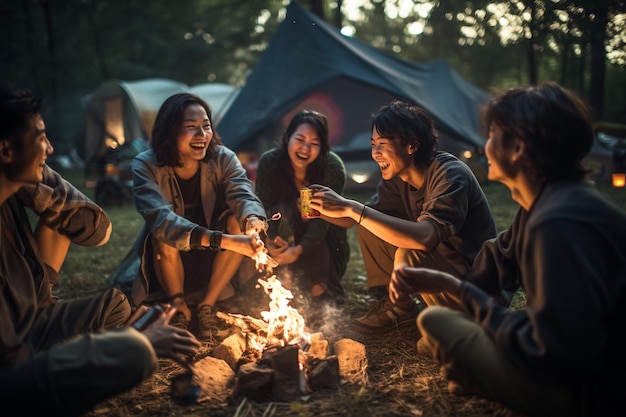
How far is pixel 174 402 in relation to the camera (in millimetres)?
2494

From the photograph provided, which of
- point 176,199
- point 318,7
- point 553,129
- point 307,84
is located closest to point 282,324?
point 176,199

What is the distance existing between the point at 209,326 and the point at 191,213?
2.74 ft

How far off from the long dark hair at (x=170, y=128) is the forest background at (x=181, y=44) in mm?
14290

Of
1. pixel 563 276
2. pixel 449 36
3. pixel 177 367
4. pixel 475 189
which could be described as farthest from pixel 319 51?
pixel 449 36

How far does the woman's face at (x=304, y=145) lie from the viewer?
12.9 feet

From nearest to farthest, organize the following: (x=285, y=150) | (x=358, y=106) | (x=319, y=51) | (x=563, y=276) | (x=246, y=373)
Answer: (x=563, y=276) < (x=246, y=373) < (x=285, y=150) < (x=319, y=51) < (x=358, y=106)

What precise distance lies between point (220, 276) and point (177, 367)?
83 centimetres

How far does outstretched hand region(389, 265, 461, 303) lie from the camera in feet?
6.98

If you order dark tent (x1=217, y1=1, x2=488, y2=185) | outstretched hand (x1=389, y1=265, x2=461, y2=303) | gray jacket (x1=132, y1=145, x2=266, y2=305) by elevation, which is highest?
dark tent (x1=217, y1=1, x2=488, y2=185)

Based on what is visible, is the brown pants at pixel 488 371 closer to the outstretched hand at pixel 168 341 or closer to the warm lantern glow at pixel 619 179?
the outstretched hand at pixel 168 341

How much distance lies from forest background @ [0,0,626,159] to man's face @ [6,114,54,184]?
51.3ft

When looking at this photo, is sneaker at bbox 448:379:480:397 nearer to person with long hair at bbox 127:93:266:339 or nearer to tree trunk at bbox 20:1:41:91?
person with long hair at bbox 127:93:266:339

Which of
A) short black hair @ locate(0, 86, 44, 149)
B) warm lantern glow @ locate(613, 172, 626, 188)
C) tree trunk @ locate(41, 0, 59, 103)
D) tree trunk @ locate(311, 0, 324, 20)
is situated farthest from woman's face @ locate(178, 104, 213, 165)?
tree trunk @ locate(41, 0, 59, 103)

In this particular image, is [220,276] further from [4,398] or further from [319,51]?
[319,51]
